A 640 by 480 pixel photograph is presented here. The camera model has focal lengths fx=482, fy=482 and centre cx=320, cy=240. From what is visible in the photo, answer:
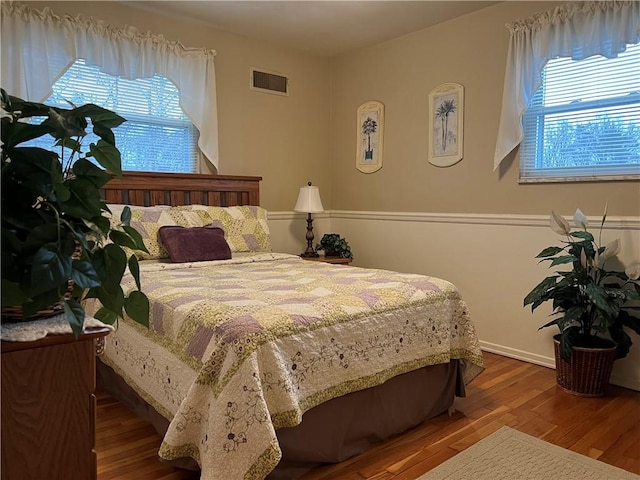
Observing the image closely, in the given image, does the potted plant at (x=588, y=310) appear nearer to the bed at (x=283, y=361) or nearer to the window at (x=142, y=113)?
the bed at (x=283, y=361)

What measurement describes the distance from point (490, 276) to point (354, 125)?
1954 millimetres

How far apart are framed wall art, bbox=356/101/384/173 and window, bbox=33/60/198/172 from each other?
60.4 inches

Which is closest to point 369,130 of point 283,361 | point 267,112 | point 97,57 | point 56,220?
point 267,112

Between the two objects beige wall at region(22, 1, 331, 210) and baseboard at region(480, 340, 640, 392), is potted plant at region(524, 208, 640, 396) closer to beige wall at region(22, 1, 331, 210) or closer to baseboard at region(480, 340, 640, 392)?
baseboard at region(480, 340, 640, 392)

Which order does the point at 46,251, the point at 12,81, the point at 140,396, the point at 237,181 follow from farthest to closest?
the point at 237,181 → the point at 12,81 → the point at 140,396 → the point at 46,251

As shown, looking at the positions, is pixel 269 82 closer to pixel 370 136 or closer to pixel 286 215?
pixel 370 136

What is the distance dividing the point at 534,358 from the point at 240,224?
231 centimetres

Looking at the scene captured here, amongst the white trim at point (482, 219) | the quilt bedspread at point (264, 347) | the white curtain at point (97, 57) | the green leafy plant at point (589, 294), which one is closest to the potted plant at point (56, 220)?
the quilt bedspread at point (264, 347)

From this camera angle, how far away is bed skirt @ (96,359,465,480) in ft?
6.23

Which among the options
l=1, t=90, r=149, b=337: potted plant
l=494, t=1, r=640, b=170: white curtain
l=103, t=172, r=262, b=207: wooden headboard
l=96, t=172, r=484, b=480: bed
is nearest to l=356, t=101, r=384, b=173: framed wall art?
l=103, t=172, r=262, b=207: wooden headboard

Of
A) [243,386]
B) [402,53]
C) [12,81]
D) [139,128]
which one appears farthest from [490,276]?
[12,81]

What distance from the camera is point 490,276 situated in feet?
11.7

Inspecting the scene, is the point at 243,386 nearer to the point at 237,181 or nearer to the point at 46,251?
the point at 46,251

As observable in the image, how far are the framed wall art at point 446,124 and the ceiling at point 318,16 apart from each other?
56cm
